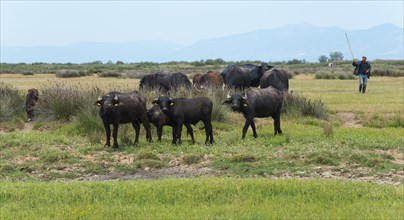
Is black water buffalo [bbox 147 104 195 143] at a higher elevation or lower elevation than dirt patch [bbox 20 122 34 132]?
higher

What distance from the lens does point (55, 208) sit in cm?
933

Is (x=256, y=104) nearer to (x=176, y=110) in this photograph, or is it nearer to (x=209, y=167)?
(x=176, y=110)

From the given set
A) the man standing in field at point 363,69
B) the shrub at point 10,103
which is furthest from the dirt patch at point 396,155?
the man standing in field at point 363,69

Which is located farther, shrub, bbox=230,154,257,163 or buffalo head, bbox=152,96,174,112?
buffalo head, bbox=152,96,174,112

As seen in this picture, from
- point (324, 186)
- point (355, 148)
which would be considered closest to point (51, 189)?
point (324, 186)

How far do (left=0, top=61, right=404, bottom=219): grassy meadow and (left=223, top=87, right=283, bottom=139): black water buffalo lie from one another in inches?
Result: 21.5

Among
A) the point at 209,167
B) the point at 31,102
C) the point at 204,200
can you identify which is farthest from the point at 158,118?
the point at 204,200

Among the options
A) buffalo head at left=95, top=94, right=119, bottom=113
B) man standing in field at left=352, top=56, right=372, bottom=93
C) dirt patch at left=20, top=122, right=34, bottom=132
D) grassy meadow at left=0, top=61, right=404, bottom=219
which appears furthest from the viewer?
man standing in field at left=352, top=56, right=372, bottom=93

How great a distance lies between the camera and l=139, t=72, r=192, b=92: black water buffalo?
24977 millimetres

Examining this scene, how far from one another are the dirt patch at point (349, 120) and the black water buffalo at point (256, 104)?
3.38 m

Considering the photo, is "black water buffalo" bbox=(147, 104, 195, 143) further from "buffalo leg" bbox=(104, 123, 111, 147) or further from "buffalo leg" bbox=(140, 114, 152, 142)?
"buffalo leg" bbox=(104, 123, 111, 147)

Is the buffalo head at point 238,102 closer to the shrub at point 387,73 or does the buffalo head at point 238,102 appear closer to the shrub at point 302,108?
the shrub at point 302,108

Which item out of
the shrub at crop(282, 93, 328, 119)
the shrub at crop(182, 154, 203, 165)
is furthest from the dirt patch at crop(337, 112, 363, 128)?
the shrub at crop(182, 154, 203, 165)

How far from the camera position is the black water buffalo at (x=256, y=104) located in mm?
17520
